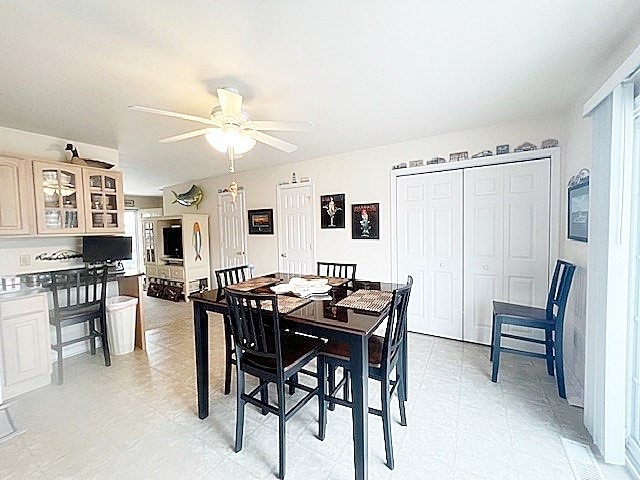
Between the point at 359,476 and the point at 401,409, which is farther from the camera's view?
the point at 401,409

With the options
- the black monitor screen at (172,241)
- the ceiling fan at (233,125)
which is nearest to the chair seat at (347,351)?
the ceiling fan at (233,125)

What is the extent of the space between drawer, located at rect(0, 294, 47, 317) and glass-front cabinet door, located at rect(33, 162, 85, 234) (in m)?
0.67

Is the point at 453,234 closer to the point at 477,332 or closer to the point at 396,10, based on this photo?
the point at 477,332

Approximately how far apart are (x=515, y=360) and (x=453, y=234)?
1430mm

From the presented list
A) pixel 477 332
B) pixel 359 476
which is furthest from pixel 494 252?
pixel 359 476

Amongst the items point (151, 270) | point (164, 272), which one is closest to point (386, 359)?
point (164, 272)

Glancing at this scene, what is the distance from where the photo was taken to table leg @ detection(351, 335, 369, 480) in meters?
1.50

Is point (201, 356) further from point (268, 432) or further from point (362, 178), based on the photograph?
point (362, 178)

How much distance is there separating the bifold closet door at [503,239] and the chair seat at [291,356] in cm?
226

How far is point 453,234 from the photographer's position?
344cm

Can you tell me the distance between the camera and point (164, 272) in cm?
595

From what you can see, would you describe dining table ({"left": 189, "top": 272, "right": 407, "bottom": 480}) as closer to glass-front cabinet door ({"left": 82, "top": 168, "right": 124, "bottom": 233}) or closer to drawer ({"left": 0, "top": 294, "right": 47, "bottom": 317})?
drawer ({"left": 0, "top": 294, "right": 47, "bottom": 317})

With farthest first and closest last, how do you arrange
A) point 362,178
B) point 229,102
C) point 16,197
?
point 362,178
point 16,197
point 229,102

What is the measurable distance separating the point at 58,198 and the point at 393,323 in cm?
346
